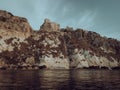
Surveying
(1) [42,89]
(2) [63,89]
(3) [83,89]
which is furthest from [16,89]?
(3) [83,89]

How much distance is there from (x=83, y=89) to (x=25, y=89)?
14.0m

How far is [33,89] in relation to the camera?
6450 centimetres

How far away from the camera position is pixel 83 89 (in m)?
67.1

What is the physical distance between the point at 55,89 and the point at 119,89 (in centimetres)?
1567

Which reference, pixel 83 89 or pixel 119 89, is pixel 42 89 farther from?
pixel 119 89

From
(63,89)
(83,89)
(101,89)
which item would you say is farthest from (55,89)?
(101,89)

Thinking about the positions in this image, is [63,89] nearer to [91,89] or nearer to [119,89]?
[91,89]

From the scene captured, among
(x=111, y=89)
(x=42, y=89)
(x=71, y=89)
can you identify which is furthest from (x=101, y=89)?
(x=42, y=89)

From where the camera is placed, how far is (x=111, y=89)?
6719 cm

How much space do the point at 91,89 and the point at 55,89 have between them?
8628mm

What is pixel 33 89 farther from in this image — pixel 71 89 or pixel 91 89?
pixel 91 89

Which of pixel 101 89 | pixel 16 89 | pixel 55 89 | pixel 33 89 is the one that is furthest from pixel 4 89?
pixel 101 89

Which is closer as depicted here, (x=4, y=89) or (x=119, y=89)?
(x=4, y=89)

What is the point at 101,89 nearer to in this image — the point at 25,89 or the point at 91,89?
the point at 91,89
